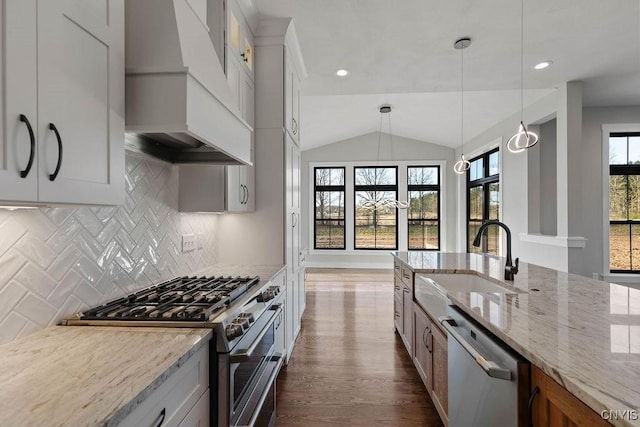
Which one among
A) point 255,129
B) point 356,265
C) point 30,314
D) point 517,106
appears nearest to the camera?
point 30,314

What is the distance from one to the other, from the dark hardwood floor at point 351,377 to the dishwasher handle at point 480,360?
96cm

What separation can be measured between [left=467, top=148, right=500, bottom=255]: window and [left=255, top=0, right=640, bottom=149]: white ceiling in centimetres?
139

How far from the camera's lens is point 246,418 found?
138 cm

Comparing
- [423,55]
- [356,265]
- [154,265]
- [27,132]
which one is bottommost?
[356,265]

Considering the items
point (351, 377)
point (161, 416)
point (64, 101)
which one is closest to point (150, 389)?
point (161, 416)

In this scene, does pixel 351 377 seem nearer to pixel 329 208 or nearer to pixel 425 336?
pixel 425 336

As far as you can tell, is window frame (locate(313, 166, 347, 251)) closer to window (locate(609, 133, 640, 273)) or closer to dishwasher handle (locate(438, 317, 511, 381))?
window (locate(609, 133, 640, 273))

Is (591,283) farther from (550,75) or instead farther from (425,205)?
(425,205)

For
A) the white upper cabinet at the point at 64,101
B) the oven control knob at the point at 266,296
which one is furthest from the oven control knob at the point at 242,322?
the white upper cabinet at the point at 64,101

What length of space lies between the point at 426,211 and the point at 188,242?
22.6 feet

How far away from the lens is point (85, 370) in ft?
2.83

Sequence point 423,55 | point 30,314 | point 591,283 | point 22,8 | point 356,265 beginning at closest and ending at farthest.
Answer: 1. point 22,8
2. point 30,314
3. point 591,283
4. point 423,55
5. point 356,265

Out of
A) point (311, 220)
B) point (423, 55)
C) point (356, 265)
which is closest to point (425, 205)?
point (356, 265)

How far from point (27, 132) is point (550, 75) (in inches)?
191
